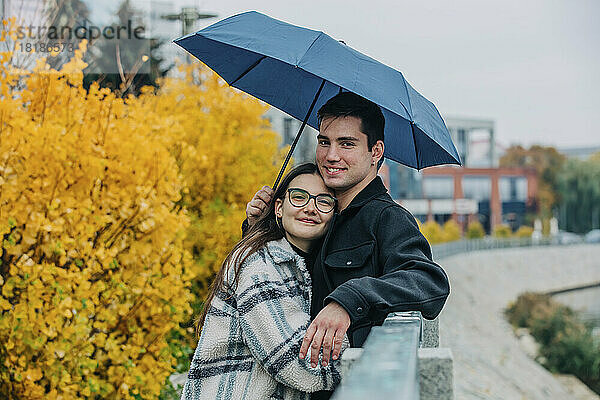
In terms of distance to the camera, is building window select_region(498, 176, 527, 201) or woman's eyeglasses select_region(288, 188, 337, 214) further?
building window select_region(498, 176, 527, 201)

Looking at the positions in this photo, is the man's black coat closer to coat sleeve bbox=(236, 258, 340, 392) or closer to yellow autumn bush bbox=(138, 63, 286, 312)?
coat sleeve bbox=(236, 258, 340, 392)

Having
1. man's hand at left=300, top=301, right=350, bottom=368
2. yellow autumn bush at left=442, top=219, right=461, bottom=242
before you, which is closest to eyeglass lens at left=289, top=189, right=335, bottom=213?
man's hand at left=300, top=301, right=350, bottom=368

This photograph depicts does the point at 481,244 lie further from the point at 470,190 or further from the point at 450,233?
the point at 470,190

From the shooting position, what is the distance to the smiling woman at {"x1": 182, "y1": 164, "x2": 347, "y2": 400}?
261 centimetres

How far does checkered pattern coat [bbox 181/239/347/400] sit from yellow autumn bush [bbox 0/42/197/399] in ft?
8.16

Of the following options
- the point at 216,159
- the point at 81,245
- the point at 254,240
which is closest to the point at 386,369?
the point at 254,240

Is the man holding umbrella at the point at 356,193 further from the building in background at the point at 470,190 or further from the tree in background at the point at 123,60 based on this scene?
the building in background at the point at 470,190

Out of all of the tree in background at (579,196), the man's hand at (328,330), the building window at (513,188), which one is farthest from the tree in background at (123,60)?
the tree in background at (579,196)

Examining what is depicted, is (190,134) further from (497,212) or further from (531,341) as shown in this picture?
(497,212)

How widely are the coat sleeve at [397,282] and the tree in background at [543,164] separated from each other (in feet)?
229

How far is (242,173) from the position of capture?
9.92m

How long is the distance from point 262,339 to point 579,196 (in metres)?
74.7

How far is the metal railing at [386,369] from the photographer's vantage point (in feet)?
4.99

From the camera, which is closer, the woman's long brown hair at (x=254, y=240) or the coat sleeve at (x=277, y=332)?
the coat sleeve at (x=277, y=332)
